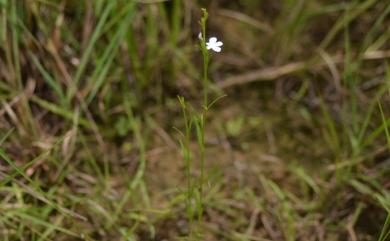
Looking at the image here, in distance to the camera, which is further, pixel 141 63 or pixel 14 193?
pixel 141 63

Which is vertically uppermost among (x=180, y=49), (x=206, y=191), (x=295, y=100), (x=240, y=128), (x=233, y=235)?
(x=180, y=49)

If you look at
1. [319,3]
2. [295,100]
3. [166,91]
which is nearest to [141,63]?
[166,91]

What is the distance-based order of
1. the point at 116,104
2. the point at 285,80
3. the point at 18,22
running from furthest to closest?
the point at 285,80 → the point at 116,104 → the point at 18,22

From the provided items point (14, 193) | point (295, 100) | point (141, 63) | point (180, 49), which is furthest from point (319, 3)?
point (14, 193)

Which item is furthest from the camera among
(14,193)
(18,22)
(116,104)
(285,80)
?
(285,80)

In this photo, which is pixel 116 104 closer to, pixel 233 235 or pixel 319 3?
pixel 233 235

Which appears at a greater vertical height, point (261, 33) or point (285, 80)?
point (261, 33)

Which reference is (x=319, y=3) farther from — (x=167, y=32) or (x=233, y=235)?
(x=233, y=235)
